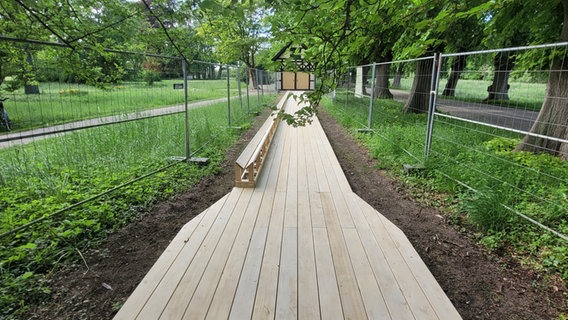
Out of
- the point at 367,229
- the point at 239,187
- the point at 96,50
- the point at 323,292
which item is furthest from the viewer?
the point at 239,187

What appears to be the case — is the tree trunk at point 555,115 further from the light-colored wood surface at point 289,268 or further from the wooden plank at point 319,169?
the light-colored wood surface at point 289,268

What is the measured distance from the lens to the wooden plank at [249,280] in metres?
2.13

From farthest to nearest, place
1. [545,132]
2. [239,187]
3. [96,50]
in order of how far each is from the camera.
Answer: [545,132], [239,187], [96,50]

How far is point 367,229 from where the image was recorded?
10.9 ft

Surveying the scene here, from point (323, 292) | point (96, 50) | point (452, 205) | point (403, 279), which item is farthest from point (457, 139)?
point (96, 50)

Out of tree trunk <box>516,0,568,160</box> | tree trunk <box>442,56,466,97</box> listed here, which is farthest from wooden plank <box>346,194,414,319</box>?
tree trunk <box>516,0,568,160</box>

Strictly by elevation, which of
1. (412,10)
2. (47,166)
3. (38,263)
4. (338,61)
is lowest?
(38,263)

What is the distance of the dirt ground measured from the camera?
2.32 metres

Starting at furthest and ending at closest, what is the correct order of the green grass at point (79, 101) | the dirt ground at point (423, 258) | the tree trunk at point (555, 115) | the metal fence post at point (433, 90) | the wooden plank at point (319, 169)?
the tree trunk at point (555, 115), the metal fence post at point (433, 90), the wooden plank at point (319, 169), the green grass at point (79, 101), the dirt ground at point (423, 258)

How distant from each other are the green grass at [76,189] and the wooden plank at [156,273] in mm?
686

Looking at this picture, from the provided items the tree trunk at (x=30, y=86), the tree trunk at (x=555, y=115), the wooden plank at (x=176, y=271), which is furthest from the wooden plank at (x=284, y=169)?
the tree trunk at (x=555, y=115)

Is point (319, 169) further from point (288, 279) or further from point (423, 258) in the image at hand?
point (288, 279)

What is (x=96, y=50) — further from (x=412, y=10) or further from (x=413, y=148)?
(x=413, y=148)

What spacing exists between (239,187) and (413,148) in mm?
3468
